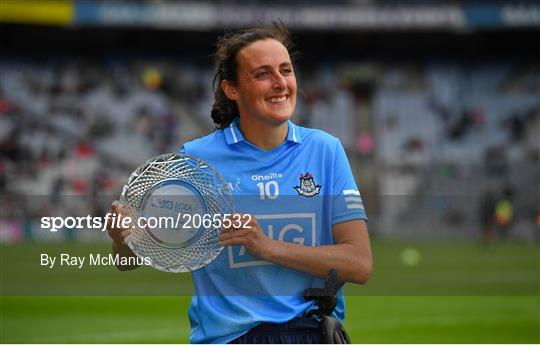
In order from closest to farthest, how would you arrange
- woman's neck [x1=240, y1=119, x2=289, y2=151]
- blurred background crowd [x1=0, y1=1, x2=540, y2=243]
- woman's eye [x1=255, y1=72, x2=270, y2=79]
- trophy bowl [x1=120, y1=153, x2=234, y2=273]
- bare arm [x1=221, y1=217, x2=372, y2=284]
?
trophy bowl [x1=120, y1=153, x2=234, y2=273] → bare arm [x1=221, y1=217, x2=372, y2=284] → woman's eye [x1=255, y1=72, x2=270, y2=79] → woman's neck [x1=240, y1=119, x2=289, y2=151] → blurred background crowd [x1=0, y1=1, x2=540, y2=243]

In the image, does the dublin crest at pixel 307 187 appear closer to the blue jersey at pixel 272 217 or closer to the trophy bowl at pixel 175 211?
the blue jersey at pixel 272 217

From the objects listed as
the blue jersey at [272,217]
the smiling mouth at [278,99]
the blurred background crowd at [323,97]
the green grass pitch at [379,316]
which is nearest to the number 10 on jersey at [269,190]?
the blue jersey at [272,217]

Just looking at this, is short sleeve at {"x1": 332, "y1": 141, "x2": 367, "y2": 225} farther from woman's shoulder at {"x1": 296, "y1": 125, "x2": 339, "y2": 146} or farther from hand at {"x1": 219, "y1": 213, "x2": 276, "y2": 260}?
hand at {"x1": 219, "y1": 213, "x2": 276, "y2": 260}

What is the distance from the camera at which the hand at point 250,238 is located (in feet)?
10.0

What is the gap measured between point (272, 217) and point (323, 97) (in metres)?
34.4

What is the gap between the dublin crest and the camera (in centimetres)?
352

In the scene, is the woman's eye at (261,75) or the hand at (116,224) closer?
the hand at (116,224)

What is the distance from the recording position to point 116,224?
3.07m

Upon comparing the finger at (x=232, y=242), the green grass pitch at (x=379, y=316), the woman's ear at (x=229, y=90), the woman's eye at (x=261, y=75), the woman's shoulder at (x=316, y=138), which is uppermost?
the woman's eye at (x=261, y=75)

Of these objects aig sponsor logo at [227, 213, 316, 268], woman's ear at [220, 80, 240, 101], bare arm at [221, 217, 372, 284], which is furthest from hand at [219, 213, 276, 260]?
woman's ear at [220, 80, 240, 101]

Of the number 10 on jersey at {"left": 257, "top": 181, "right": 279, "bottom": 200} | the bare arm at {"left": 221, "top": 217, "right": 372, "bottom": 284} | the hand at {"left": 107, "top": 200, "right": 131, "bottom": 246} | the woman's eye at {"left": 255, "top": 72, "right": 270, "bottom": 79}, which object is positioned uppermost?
the woman's eye at {"left": 255, "top": 72, "right": 270, "bottom": 79}

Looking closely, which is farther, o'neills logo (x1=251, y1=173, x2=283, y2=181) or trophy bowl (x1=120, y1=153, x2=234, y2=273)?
o'neills logo (x1=251, y1=173, x2=283, y2=181)

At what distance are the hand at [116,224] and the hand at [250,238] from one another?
30 cm

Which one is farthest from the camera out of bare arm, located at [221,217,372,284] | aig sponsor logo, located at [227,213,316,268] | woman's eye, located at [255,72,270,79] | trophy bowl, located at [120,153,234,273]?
woman's eye, located at [255,72,270,79]
